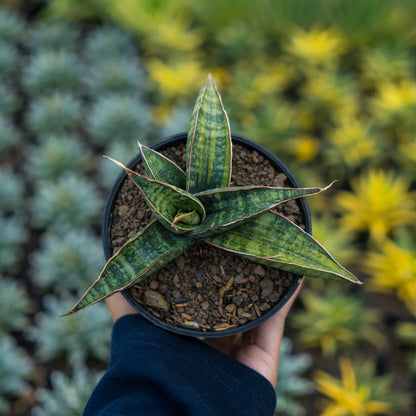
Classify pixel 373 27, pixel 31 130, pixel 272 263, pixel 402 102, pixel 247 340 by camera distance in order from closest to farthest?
pixel 272 263
pixel 247 340
pixel 402 102
pixel 31 130
pixel 373 27

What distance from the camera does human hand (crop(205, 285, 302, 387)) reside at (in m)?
0.96

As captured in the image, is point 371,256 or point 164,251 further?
point 371,256

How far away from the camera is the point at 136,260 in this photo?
0.67 metres

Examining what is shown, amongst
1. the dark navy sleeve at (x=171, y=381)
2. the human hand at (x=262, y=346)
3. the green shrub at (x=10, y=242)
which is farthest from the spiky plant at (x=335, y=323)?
the green shrub at (x=10, y=242)

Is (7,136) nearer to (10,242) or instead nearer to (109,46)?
(10,242)

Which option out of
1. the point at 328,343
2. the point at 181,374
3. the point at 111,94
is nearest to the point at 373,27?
the point at 111,94

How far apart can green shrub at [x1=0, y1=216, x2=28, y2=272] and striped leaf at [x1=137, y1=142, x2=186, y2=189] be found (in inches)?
42.3

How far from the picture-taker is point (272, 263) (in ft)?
2.22

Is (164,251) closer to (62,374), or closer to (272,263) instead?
(272,263)

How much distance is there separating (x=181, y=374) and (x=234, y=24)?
203 centimetres

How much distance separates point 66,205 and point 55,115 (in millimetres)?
557

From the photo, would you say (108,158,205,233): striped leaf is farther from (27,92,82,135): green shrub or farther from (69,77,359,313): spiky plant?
(27,92,82,135): green shrub

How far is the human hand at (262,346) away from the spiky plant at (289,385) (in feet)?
1.11

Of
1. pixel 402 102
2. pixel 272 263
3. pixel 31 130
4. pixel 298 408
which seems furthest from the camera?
pixel 31 130
